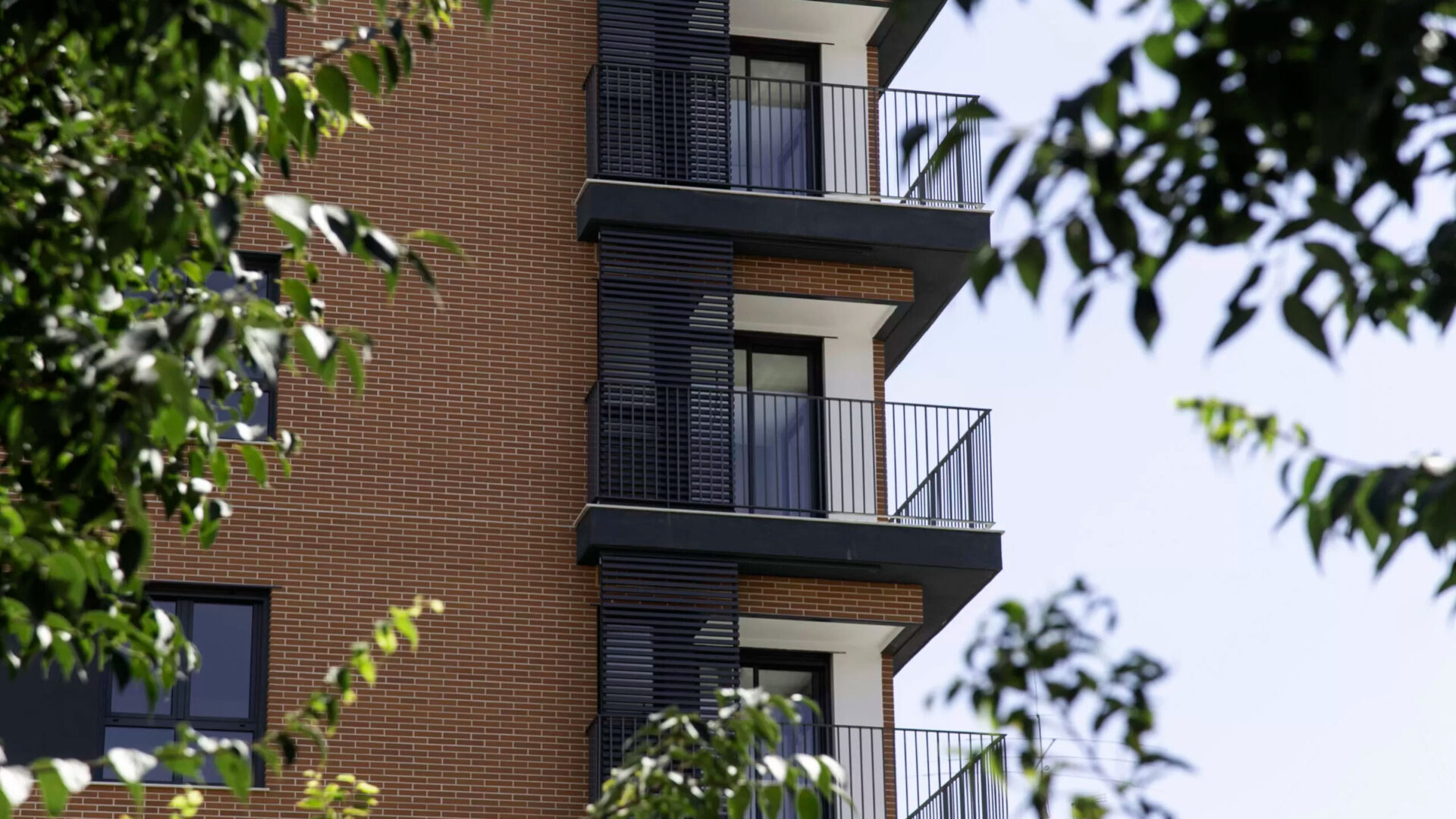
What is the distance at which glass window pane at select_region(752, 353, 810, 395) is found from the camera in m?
22.0

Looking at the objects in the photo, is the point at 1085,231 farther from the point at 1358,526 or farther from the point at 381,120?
the point at 381,120

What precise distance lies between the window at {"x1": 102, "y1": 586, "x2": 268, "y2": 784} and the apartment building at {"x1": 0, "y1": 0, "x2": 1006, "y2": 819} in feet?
0.11

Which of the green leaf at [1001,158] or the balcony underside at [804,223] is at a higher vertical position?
the balcony underside at [804,223]

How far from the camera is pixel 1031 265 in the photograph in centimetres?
348

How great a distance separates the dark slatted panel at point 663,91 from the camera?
67.7 feet

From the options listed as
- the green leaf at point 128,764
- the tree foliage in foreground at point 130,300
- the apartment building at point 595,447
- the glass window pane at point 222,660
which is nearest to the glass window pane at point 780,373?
the apartment building at point 595,447

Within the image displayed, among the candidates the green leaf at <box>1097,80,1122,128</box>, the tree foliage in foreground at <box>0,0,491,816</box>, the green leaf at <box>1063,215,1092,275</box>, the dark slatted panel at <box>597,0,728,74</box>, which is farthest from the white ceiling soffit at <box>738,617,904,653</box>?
the green leaf at <box>1097,80,1122,128</box>

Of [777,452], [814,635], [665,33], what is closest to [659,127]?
[665,33]

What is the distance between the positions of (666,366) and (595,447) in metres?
1.20

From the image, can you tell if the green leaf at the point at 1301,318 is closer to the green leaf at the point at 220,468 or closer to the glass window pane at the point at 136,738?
the green leaf at the point at 220,468

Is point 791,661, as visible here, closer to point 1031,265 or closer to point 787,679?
point 787,679

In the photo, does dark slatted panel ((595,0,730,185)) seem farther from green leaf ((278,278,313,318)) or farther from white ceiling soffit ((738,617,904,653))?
green leaf ((278,278,313,318))

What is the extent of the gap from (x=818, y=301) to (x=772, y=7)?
3.41 meters

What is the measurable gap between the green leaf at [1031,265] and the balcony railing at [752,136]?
16.6 meters
